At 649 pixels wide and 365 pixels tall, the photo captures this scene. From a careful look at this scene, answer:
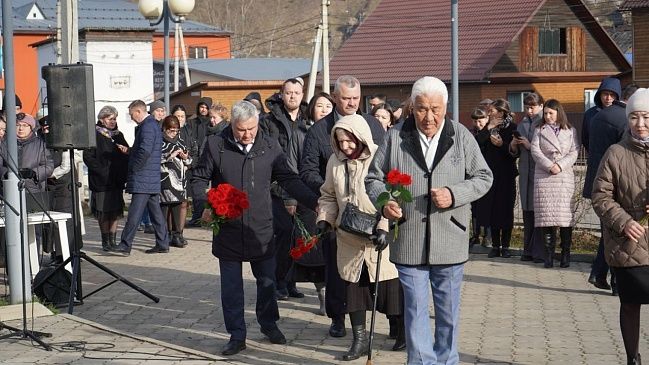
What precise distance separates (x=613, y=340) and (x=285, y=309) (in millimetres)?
3021

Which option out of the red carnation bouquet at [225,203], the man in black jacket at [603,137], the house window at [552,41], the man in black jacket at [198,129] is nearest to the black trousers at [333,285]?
the red carnation bouquet at [225,203]

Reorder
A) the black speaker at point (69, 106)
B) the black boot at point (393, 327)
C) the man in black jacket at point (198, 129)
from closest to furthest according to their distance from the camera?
the black boot at point (393, 327) < the black speaker at point (69, 106) < the man in black jacket at point (198, 129)

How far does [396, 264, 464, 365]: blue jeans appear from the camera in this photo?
24.0 ft

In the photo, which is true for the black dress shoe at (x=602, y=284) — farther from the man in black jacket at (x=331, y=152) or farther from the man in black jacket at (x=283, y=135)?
the man in black jacket at (x=331, y=152)

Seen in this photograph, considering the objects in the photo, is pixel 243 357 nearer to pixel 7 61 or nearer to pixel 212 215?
pixel 212 215

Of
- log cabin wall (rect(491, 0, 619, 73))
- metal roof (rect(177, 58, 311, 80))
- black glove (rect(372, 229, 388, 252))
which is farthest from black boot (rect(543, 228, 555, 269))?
metal roof (rect(177, 58, 311, 80))

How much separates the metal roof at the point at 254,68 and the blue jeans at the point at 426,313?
53205mm

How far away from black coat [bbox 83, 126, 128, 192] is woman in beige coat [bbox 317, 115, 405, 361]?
7.75m

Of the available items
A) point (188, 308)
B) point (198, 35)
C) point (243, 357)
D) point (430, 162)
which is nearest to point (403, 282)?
point (430, 162)

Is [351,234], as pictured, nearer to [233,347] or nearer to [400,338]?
[400,338]

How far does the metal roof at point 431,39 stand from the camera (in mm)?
51188

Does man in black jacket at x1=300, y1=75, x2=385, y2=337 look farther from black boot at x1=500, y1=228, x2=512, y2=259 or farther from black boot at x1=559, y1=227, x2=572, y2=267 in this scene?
black boot at x1=500, y1=228, x2=512, y2=259

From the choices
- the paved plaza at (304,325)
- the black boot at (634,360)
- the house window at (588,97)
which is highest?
the house window at (588,97)

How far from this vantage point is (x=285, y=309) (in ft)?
35.8
